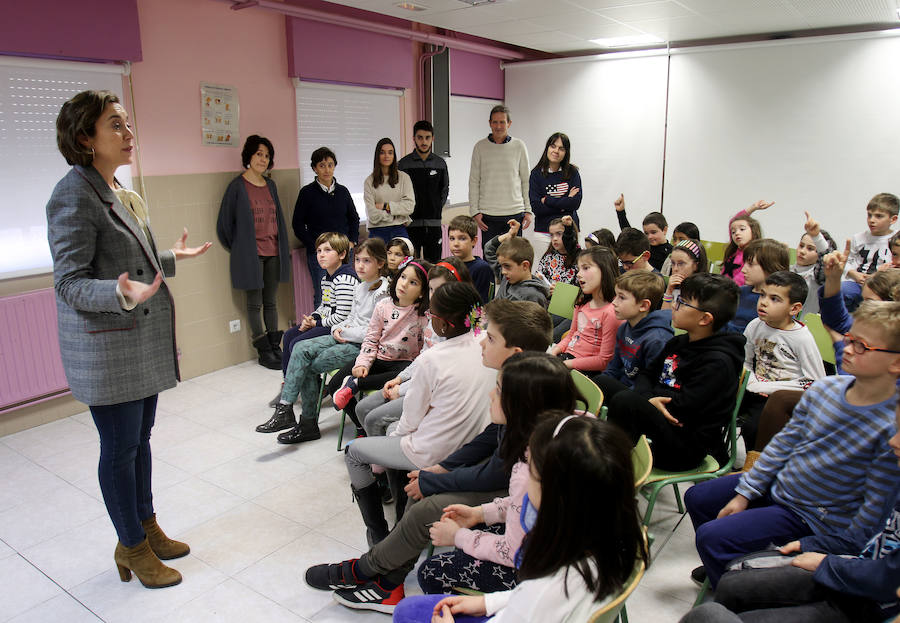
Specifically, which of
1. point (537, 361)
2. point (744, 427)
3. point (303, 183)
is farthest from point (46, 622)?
point (303, 183)

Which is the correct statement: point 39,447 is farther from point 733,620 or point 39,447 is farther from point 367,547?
point 733,620

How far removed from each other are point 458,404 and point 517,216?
3.92m

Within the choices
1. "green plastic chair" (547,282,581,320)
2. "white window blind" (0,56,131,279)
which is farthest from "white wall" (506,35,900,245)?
"white window blind" (0,56,131,279)

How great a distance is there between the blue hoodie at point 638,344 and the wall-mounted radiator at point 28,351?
11.0ft

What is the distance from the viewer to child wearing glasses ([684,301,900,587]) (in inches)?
69.0

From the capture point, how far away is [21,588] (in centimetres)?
247

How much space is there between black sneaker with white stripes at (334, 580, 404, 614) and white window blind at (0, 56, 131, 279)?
9.92 ft

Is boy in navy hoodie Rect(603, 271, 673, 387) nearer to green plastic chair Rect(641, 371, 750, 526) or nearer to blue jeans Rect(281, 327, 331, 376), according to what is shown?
green plastic chair Rect(641, 371, 750, 526)

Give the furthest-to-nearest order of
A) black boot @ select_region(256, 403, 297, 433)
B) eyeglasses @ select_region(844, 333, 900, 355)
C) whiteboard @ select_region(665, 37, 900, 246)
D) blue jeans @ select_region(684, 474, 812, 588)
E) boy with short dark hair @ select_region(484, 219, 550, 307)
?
whiteboard @ select_region(665, 37, 900, 246), black boot @ select_region(256, 403, 297, 433), boy with short dark hair @ select_region(484, 219, 550, 307), blue jeans @ select_region(684, 474, 812, 588), eyeglasses @ select_region(844, 333, 900, 355)

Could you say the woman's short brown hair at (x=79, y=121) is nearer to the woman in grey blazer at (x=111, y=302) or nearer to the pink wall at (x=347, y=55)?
the woman in grey blazer at (x=111, y=302)

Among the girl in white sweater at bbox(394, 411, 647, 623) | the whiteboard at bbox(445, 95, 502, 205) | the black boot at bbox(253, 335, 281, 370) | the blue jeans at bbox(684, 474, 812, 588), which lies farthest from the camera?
the whiteboard at bbox(445, 95, 502, 205)

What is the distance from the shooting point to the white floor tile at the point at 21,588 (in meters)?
2.36

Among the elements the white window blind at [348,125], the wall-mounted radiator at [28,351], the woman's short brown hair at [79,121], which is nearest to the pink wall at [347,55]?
the white window blind at [348,125]

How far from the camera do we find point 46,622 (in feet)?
7.51
